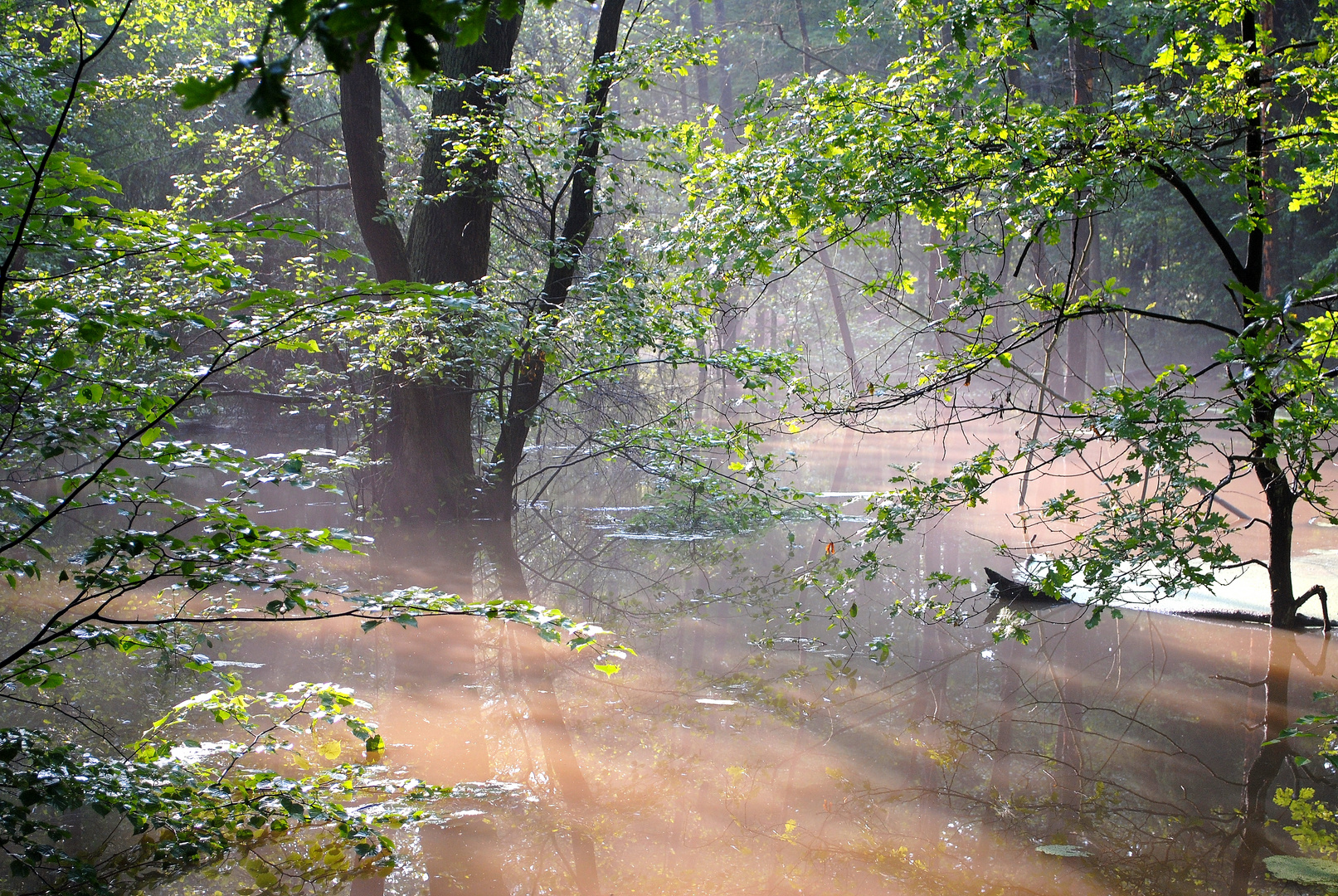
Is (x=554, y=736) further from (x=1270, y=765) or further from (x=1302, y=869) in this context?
(x=1270, y=765)

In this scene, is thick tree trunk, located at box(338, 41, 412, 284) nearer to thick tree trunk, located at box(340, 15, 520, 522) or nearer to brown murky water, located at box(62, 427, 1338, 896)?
thick tree trunk, located at box(340, 15, 520, 522)

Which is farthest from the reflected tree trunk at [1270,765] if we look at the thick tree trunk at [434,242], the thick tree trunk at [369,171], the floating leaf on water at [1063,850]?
the thick tree trunk at [369,171]

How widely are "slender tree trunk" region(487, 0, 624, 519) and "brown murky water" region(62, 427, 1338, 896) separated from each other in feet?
7.94

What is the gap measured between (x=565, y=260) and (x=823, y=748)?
215 inches

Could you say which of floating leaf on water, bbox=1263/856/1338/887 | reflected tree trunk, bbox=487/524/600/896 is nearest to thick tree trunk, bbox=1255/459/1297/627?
floating leaf on water, bbox=1263/856/1338/887

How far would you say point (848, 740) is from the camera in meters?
5.22

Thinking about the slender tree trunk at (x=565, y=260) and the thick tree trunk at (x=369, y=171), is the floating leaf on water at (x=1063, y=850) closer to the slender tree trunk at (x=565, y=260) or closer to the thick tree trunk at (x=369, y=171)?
the slender tree trunk at (x=565, y=260)

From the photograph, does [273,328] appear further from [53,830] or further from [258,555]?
[53,830]

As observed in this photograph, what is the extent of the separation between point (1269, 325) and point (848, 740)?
306cm

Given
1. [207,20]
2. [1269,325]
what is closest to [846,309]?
[207,20]

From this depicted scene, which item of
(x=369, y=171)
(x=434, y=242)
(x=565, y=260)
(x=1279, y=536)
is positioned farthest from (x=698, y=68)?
(x=1279, y=536)

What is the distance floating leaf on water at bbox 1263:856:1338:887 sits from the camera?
3703 millimetres

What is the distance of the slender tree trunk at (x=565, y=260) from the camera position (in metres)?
8.48

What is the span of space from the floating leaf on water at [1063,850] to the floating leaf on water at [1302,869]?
2.46ft
